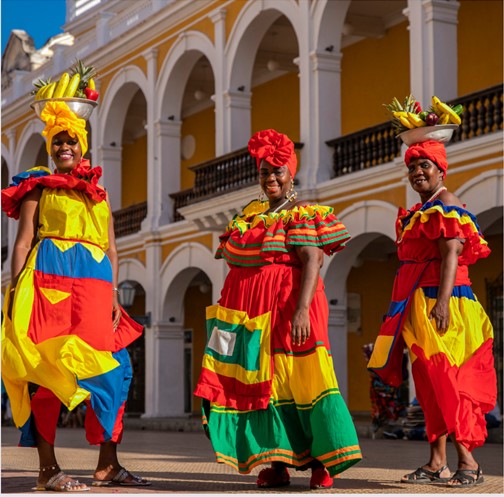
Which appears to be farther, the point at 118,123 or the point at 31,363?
the point at 118,123

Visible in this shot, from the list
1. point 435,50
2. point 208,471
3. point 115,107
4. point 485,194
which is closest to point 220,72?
point 115,107

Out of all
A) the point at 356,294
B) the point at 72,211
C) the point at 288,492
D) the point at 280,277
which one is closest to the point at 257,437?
the point at 288,492

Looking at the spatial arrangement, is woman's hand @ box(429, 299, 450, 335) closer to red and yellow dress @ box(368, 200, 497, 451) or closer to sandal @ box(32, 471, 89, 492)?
red and yellow dress @ box(368, 200, 497, 451)

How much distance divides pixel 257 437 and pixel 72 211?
61.0 inches

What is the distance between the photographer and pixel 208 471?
7145mm

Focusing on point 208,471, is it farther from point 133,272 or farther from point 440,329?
point 133,272

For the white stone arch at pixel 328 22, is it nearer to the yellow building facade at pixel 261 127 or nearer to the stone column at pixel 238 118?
the yellow building facade at pixel 261 127

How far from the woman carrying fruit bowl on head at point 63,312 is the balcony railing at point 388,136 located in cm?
832

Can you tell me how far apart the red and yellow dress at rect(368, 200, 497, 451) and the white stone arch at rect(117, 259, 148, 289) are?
17.0m

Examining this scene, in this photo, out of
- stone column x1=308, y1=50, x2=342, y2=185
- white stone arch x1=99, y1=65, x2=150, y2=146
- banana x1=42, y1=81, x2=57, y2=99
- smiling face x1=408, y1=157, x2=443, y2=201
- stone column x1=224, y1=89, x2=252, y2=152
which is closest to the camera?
banana x1=42, y1=81, x2=57, y2=99

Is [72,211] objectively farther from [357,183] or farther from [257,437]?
[357,183]

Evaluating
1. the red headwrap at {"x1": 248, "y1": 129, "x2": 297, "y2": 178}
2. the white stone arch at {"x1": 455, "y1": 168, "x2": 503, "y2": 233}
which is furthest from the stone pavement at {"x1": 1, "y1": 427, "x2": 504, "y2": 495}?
the white stone arch at {"x1": 455, "y1": 168, "x2": 503, "y2": 233}

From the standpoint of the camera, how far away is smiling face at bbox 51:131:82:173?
6.04 metres

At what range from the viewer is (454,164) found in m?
14.5
